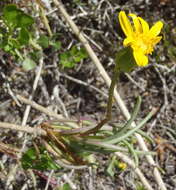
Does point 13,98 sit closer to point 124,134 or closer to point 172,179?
point 124,134

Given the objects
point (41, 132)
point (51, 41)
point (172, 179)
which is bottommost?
point (172, 179)

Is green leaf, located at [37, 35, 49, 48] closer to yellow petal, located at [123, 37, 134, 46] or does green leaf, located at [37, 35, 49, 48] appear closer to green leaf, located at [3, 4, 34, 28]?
green leaf, located at [3, 4, 34, 28]

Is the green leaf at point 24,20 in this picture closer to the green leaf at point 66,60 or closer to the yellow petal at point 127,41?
the green leaf at point 66,60

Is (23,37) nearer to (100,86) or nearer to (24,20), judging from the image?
(24,20)

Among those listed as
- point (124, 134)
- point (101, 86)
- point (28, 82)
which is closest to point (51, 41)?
point (28, 82)

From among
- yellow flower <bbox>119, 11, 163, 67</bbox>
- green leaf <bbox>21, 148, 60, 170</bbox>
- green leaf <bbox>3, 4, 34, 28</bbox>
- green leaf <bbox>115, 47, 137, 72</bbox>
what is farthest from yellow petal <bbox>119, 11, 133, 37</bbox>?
green leaf <bbox>21, 148, 60, 170</bbox>

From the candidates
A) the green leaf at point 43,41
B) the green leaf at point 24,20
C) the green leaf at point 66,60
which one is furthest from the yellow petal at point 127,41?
the green leaf at point 66,60
